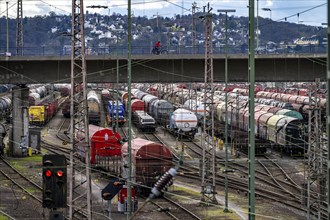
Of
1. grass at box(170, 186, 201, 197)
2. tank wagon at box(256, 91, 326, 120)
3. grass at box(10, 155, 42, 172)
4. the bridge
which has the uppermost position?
the bridge

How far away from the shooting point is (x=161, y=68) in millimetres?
49844

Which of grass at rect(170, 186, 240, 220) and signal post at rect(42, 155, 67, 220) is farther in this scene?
grass at rect(170, 186, 240, 220)

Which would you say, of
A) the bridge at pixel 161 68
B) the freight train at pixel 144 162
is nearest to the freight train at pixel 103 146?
the freight train at pixel 144 162

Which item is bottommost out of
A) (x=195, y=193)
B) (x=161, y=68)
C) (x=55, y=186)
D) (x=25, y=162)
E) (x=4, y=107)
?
(x=195, y=193)

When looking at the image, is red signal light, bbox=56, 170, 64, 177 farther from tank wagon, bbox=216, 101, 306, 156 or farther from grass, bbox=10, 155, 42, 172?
tank wagon, bbox=216, 101, 306, 156

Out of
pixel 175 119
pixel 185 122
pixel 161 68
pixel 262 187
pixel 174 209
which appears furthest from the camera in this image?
pixel 175 119

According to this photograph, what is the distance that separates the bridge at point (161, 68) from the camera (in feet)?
160

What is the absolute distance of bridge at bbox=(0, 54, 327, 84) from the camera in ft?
160

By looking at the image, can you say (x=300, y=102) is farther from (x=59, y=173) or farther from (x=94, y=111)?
(x=59, y=173)

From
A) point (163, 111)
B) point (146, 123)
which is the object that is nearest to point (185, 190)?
point (146, 123)

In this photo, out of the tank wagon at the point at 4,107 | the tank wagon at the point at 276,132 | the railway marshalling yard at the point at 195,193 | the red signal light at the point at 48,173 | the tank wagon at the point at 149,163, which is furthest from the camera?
the tank wagon at the point at 4,107

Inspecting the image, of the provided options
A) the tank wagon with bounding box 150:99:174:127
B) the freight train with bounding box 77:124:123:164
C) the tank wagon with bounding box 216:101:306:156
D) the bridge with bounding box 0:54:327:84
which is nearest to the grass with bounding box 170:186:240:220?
the freight train with bounding box 77:124:123:164

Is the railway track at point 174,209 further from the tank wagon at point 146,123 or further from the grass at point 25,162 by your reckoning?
the tank wagon at point 146,123

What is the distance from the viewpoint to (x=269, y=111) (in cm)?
6550
